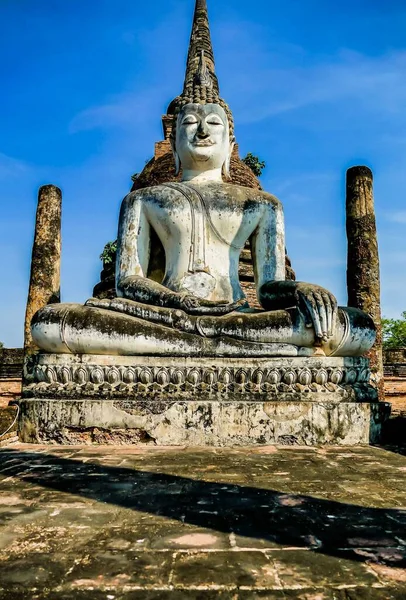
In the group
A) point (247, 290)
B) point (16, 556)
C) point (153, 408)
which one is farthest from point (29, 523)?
point (247, 290)

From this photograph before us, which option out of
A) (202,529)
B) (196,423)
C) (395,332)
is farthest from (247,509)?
(395,332)

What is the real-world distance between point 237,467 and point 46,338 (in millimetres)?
2156

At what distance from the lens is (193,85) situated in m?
6.49

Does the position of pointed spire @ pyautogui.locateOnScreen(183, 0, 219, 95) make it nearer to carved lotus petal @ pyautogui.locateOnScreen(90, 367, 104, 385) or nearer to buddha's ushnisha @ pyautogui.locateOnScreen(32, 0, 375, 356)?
buddha's ushnisha @ pyautogui.locateOnScreen(32, 0, 375, 356)

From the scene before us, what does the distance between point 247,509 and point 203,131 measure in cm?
467

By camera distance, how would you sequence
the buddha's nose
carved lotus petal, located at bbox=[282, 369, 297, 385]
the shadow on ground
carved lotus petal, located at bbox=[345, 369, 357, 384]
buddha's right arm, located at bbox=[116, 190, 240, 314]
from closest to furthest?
the shadow on ground, carved lotus petal, located at bbox=[282, 369, 297, 385], carved lotus petal, located at bbox=[345, 369, 357, 384], buddha's right arm, located at bbox=[116, 190, 240, 314], the buddha's nose

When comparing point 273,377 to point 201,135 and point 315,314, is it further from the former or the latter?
point 201,135

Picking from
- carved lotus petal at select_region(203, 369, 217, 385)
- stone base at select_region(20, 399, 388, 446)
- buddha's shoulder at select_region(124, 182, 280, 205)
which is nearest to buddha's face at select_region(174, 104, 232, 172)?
buddha's shoulder at select_region(124, 182, 280, 205)

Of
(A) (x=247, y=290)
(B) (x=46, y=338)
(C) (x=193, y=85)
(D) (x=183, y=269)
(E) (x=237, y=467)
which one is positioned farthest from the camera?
(A) (x=247, y=290)

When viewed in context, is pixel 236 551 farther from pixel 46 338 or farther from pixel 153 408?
pixel 46 338

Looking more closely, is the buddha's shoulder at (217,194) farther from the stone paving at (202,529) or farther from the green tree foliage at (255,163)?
the green tree foliage at (255,163)

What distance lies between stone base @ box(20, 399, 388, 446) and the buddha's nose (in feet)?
10.5

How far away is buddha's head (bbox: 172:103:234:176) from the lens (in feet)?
19.8

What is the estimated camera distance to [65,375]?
448 cm
